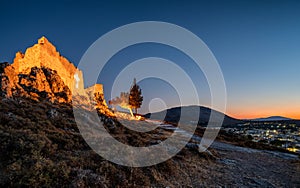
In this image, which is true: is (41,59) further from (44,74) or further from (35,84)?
(35,84)

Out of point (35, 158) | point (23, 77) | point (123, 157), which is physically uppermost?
point (23, 77)

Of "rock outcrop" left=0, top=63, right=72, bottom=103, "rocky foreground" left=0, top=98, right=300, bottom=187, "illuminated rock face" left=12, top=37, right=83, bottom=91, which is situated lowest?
"rocky foreground" left=0, top=98, right=300, bottom=187

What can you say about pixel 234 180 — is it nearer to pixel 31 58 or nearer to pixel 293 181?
pixel 293 181

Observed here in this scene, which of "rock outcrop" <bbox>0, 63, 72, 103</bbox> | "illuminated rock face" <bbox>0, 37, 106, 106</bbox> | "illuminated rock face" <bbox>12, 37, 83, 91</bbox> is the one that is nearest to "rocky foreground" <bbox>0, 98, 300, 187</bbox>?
"rock outcrop" <bbox>0, 63, 72, 103</bbox>

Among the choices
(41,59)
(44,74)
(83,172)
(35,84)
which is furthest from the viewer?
(41,59)

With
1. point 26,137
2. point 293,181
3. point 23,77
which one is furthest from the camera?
point 23,77

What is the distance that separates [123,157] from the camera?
9.94m

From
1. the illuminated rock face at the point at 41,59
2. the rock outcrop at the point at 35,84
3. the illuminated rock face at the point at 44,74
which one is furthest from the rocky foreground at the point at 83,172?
the illuminated rock face at the point at 41,59

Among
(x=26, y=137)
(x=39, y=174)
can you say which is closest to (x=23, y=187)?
(x=39, y=174)

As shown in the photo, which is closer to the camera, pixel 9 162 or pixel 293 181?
pixel 9 162

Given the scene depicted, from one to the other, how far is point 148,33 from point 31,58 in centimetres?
4396

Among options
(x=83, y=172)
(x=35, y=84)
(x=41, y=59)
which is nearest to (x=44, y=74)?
(x=41, y=59)

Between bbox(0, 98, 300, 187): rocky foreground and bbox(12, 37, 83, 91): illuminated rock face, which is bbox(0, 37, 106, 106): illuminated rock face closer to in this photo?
bbox(12, 37, 83, 91): illuminated rock face

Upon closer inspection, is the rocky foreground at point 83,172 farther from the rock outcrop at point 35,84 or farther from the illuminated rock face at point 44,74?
the illuminated rock face at point 44,74
